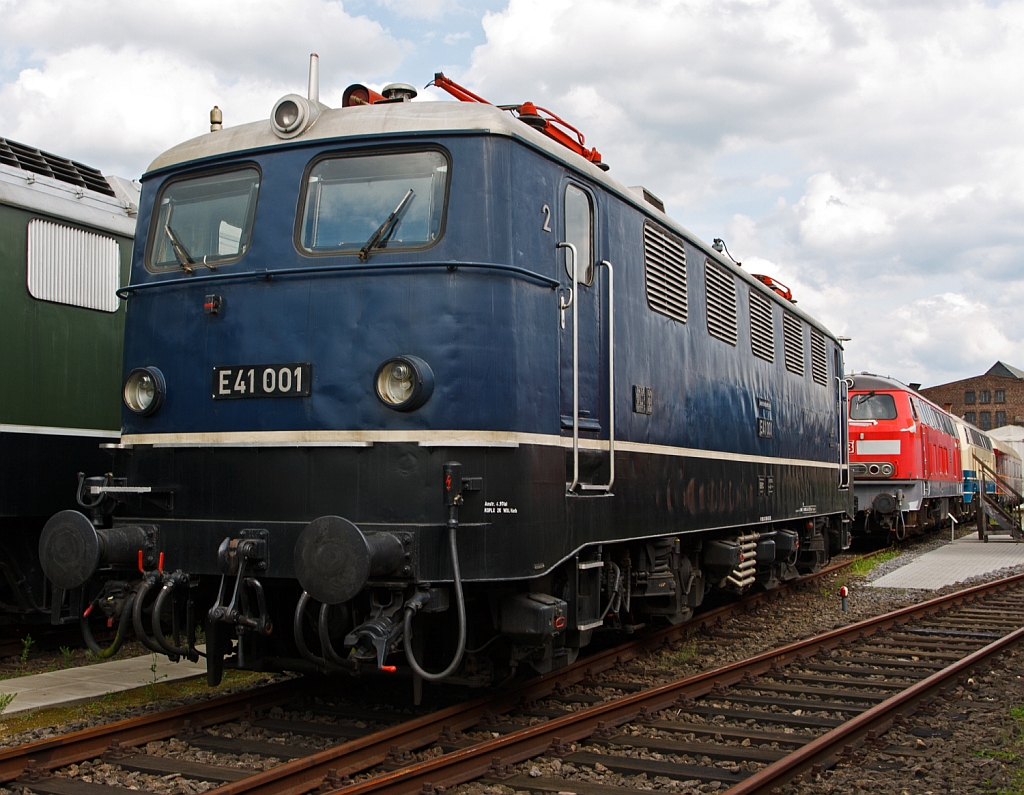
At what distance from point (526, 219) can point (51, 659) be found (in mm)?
5675

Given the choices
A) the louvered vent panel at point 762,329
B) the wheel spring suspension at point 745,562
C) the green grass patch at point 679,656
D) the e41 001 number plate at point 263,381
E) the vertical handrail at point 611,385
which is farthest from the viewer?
the louvered vent panel at point 762,329

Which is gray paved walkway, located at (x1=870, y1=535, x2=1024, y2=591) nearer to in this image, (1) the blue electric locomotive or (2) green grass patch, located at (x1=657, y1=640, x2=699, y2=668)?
(2) green grass patch, located at (x1=657, y1=640, x2=699, y2=668)

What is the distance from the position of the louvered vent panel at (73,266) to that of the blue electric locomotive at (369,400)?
2463 mm

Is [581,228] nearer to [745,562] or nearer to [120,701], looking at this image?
[120,701]

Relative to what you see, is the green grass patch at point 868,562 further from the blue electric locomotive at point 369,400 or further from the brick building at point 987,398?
the brick building at point 987,398

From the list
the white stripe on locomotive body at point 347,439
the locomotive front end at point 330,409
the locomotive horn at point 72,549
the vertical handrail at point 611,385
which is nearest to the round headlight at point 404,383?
the locomotive front end at point 330,409

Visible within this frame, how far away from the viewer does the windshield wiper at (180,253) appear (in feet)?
20.5

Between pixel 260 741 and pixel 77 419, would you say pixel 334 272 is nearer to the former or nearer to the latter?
pixel 260 741

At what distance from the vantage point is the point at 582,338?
6.59 meters

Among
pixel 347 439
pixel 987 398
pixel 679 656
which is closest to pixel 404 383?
pixel 347 439

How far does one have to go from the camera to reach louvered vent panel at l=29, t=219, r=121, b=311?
859 cm

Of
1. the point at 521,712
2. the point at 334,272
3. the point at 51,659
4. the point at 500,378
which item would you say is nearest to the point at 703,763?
the point at 521,712

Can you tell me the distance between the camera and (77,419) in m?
8.74

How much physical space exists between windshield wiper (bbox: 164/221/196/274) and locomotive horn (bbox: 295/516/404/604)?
199 centimetres
